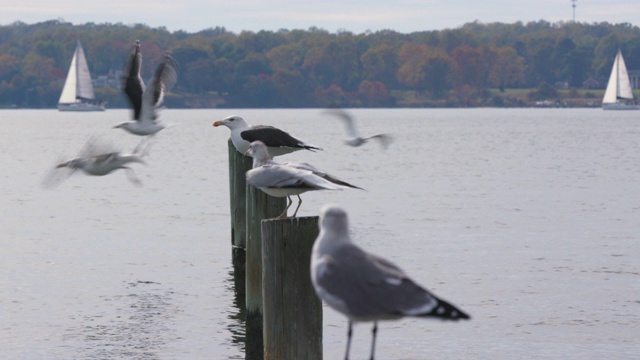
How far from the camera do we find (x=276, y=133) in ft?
46.8

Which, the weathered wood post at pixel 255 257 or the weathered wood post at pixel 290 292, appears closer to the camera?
the weathered wood post at pixel 290 292

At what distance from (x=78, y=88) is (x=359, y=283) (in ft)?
522

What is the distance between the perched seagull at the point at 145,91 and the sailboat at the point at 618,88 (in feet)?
484

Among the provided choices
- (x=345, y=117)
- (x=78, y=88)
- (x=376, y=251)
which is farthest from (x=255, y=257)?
(x=78, y=88)

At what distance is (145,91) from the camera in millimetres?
16844

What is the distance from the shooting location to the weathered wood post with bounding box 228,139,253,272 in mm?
15898

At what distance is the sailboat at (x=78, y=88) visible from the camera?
15588 cm

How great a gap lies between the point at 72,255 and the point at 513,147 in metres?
53.2

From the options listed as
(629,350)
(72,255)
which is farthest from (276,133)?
(72,255)

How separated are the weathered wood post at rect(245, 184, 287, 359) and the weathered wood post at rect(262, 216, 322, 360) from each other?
2.73m

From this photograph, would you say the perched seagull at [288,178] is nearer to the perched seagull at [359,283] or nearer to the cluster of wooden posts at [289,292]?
the cluster of wooden posts at [289,292]

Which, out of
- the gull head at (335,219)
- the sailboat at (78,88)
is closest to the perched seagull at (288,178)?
the gull head at (335,219)

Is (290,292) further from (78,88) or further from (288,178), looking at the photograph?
(78,88)

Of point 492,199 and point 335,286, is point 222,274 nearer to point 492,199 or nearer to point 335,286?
point 335,286
